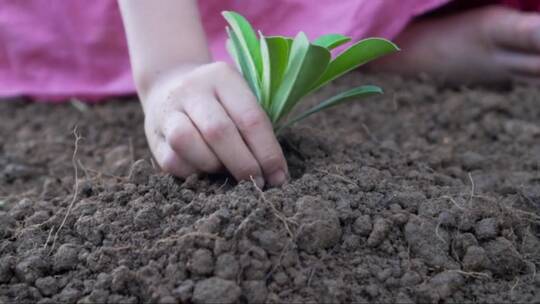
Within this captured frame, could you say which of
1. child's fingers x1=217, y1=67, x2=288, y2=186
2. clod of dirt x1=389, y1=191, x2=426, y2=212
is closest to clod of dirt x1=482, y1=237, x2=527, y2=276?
clod of dirt x1=389, y1=191, x2=426, y2=212

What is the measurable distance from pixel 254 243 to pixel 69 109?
42.8 inches

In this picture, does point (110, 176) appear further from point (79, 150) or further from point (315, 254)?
point (315, 254)

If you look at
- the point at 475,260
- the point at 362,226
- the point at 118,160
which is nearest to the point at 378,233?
the point at 362,226

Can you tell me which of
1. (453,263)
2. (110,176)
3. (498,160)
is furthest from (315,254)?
(498,160)

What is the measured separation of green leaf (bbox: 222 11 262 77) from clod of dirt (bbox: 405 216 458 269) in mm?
361

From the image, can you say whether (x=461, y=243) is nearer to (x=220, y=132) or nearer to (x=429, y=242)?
(x=429, y=242)

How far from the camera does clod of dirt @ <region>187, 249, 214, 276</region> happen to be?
94 cm

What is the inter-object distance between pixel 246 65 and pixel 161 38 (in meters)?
0.21

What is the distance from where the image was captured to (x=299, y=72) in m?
1.14

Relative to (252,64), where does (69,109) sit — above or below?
below

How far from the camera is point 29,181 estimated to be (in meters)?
1.52

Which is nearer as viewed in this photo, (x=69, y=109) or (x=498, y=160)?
(x=498, y=160)

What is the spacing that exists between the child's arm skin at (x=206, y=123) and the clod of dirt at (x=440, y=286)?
28 cm

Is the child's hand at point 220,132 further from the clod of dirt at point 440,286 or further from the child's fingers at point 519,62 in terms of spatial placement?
the child's fingers at point 519,62
